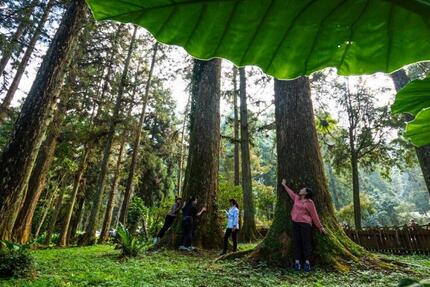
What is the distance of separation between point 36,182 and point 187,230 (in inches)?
293

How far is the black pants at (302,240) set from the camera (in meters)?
5.67

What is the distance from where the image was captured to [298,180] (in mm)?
6449

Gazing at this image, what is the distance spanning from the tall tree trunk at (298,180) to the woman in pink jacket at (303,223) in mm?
209

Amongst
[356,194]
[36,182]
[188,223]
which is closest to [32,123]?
[188,223]

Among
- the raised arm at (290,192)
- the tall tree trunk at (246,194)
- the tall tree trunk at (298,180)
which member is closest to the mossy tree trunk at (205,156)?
the tall tree trunk at (298,180)

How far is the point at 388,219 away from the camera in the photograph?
161ft

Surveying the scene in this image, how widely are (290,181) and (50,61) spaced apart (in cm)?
502

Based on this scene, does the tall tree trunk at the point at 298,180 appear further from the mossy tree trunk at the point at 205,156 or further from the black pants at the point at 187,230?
the mossy tree trunk at the point at 205,156

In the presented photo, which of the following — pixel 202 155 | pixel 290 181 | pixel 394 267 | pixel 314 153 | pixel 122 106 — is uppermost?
pixel 122 106

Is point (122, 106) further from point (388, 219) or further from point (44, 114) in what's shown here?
point (388, 219)

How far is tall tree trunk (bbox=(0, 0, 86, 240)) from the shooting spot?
17.7 ft

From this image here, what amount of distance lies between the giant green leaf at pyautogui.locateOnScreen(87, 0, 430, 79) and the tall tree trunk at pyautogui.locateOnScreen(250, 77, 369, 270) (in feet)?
18.0

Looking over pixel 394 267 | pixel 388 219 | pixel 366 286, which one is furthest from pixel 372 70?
pixel 388 219

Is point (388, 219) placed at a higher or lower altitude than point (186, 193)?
higher
